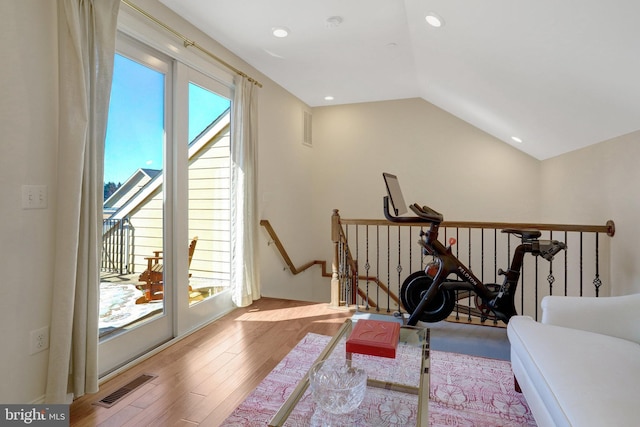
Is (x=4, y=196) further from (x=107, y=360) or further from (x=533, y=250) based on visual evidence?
(x=533, y=250)

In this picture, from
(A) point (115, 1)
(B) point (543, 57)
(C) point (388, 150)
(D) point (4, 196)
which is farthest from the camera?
(C) point (388, 150)

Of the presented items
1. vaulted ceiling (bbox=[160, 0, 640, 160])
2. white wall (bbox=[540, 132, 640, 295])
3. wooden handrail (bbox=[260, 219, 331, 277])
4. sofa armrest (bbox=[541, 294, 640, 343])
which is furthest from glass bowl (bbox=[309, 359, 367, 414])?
wooden handrail (bbox=[260, 219, 331, 277])

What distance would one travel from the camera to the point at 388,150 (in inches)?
205

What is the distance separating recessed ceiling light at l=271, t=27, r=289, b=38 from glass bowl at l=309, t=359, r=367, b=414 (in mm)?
2648

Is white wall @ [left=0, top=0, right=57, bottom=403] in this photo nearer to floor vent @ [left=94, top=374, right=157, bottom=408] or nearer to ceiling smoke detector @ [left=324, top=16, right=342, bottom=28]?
floor vent @ [left=94, top=374, right=157, bottom=408]

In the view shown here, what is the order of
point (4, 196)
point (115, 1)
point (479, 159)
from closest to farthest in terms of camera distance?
point (4, 196), point (115, 1), point (479, 159)

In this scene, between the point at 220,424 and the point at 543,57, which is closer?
the point at 220,424

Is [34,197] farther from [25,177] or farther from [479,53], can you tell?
[479,53]

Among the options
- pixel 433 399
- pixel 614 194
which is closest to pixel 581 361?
pixel 433 399

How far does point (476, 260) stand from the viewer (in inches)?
193

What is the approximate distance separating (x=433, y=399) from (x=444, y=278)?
107 cm

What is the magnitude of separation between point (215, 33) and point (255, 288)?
2.49 m

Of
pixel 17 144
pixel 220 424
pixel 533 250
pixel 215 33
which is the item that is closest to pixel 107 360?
pixel 220 424

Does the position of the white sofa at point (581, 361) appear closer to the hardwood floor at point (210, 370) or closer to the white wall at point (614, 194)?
the white wall at point (614, 194)
